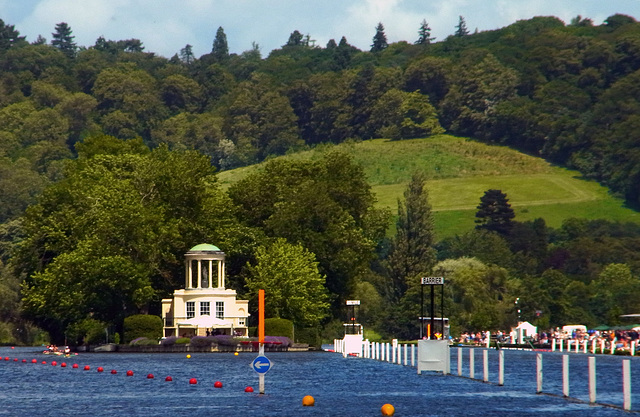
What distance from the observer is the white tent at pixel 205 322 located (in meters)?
114

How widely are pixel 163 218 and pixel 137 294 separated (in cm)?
944

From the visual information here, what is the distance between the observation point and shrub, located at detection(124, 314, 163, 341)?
4412 inches

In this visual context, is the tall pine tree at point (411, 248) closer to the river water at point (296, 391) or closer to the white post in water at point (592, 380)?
the river water at point (296, 391)

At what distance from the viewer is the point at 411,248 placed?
174 meters

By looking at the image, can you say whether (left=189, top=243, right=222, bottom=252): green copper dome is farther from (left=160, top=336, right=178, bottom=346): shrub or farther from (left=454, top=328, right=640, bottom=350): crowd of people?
(left=454, top=328, right=640, bottom=350): crowd of people

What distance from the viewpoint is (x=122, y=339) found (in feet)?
378

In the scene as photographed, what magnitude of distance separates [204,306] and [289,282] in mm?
8254

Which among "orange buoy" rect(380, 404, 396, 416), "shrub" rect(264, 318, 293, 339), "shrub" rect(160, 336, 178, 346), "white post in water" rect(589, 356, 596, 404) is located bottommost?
"shrub" rect(160, 336, 178, 346)

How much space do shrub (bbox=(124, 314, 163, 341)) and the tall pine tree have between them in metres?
65.0

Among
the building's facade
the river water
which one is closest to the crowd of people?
the building's facade

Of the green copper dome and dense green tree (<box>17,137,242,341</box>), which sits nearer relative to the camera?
dense green tree (<box>17,137,242,341</box>)

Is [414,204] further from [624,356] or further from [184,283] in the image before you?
[624,356]

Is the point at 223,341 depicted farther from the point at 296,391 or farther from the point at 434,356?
the point at 296,391

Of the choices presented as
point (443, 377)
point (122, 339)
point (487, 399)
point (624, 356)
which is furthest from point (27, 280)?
point (487, 399)
